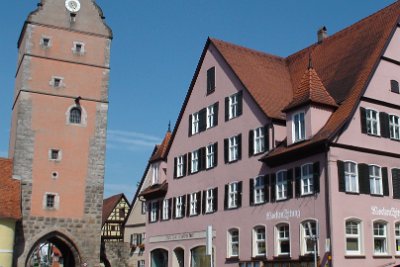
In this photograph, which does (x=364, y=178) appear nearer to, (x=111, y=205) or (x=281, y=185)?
(x=281, y=185)

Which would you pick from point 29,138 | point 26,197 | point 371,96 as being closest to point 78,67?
point 29,138

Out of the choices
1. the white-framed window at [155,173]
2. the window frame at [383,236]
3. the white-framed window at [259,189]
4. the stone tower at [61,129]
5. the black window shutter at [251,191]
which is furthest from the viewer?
the stone tower at [61,129]

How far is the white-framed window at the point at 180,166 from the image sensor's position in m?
38.3

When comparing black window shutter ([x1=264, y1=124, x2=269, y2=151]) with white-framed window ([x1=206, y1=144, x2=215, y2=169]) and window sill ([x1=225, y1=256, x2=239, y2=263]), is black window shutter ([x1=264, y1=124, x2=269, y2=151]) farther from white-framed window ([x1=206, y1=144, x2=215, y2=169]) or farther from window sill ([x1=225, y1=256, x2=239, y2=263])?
window sill ([x1=225, y1=256, x2=239, y2=263])

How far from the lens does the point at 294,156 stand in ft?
90.7

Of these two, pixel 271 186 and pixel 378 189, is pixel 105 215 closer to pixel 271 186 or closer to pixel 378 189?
pixel 271 186

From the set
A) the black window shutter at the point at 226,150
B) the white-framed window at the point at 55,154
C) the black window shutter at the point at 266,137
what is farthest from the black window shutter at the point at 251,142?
the white-framed window at the point at 55,154

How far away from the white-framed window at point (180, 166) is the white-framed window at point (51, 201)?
9.62m

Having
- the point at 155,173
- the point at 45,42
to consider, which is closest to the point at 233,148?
the point at 155,173

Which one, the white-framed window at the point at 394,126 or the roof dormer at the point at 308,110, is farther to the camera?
the white-framed window at the point at 394,126

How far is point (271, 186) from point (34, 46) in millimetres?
23599

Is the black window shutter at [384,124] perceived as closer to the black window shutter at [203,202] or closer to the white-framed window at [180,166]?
the black window shutter at [203,202]

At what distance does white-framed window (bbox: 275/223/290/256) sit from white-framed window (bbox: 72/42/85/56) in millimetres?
24115

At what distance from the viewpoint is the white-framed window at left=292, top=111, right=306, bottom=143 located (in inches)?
1085
